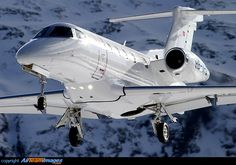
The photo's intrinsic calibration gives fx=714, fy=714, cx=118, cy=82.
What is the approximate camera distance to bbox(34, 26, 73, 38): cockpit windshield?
2630 centimetres

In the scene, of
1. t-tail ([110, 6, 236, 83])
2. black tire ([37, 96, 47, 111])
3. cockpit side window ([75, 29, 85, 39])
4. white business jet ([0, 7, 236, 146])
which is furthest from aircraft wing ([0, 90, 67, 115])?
t-tail ([110, 6, 236, 83])

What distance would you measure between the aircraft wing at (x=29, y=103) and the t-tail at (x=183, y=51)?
4.61 m

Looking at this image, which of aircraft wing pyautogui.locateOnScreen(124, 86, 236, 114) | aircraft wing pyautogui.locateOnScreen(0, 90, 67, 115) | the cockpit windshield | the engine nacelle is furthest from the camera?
the engine nacelle

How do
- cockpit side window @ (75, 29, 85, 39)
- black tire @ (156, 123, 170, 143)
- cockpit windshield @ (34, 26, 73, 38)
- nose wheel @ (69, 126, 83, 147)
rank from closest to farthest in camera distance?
cockpit windshield @ (34, 26, 73, 38) → cockpit side window @ (75, 29, 85, 39) → black tire @ (156, 123, 170, 143) → nose wheel @ (69, 126, 83, 147)

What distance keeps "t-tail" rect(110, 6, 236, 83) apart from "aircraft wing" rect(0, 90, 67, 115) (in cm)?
461

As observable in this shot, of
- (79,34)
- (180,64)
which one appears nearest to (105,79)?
(79,34)

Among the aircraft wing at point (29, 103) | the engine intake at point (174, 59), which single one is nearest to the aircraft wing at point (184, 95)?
the engine intake at point (174, 59)

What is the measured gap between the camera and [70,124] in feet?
101

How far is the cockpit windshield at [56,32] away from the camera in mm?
26297

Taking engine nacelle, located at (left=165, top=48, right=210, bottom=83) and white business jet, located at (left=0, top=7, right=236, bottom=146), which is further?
engine nacelle, located at (left=165, top=48, right=210, bottom=83)

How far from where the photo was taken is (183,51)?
30.6 meters

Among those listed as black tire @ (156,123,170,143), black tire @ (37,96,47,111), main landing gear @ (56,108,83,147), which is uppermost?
main landing gear @ (56,108,83,147)

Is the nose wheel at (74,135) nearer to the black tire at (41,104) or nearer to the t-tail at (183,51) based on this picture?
the t-tail at (183,51)

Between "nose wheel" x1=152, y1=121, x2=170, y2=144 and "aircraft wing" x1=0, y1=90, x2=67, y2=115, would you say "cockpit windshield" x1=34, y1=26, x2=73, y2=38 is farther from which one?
"nose wheel" x1=152, y1=121, x2=170, y2=144
